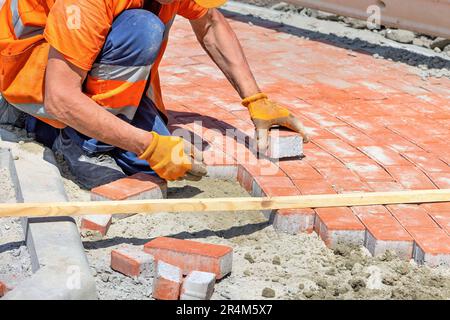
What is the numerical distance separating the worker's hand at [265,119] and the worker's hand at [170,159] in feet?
1.95

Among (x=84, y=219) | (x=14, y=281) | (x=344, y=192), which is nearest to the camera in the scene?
(x=14, y=281)

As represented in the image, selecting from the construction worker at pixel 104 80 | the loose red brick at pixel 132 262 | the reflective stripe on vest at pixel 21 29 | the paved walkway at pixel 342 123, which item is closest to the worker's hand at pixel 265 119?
the construction worker at pixel 104 80

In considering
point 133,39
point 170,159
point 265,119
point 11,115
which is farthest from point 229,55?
point 11,115

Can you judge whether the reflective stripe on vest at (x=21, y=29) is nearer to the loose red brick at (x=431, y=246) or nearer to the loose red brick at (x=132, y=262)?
Result: the loose red brick at (x=132, y=262)

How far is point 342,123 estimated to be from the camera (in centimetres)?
545

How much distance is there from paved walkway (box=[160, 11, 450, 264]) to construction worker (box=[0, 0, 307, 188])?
0.34m

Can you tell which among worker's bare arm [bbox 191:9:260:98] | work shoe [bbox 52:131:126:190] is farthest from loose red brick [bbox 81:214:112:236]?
worker's bare arm [bbox 191:9:260:98]

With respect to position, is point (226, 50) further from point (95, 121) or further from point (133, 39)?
point (95, 121)

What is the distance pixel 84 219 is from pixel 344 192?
1.31 meters

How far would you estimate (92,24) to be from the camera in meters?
4.18

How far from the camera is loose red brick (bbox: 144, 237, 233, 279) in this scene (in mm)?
3738

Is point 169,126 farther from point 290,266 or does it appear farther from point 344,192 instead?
point 290,266

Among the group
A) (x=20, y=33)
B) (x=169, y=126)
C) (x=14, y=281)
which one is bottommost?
(x=14, y=281)

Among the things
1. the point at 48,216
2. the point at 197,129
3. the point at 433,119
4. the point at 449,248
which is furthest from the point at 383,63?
the point at 48,216
